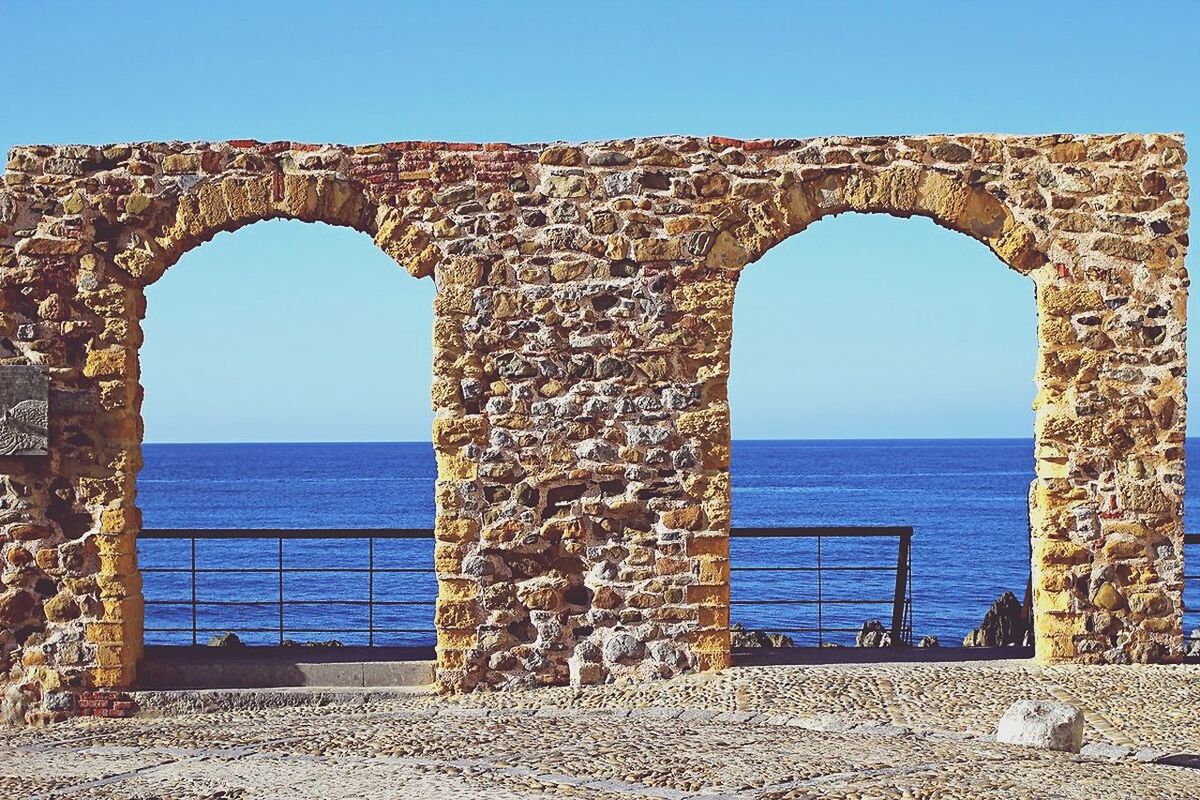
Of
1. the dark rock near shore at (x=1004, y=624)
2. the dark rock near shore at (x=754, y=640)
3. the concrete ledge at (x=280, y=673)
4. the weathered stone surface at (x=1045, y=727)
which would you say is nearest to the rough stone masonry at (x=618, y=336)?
the concrete ledge at (x=280, y=673)

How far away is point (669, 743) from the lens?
21.8ft

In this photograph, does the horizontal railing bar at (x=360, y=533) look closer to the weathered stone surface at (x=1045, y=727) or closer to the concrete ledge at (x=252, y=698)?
the concrete ledge at (x=252, y=698)

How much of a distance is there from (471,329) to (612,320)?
0.81 m

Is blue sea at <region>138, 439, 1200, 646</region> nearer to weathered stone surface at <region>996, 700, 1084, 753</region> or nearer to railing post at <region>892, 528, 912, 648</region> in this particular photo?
railing post at <region>892, 528, 912, 648</region>

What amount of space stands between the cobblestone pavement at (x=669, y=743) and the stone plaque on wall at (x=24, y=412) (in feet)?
5.28

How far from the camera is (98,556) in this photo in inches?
342

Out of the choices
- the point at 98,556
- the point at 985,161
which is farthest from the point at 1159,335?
the point at 98,556

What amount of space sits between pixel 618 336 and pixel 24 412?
3.44m

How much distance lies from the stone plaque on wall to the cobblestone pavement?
5.28ft

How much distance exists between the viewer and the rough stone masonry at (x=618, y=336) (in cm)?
Answer: 857

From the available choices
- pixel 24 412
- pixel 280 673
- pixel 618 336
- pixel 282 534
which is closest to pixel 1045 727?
pixel 618 336

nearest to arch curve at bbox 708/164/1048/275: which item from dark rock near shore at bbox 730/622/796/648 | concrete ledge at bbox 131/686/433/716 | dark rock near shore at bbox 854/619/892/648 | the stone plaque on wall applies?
concrete ledge at bbox 131/686/433/716

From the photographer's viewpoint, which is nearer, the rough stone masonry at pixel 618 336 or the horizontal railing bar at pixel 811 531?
the rough stone masonry at pixel 618 336

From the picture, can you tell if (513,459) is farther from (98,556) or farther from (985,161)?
(985,161)
